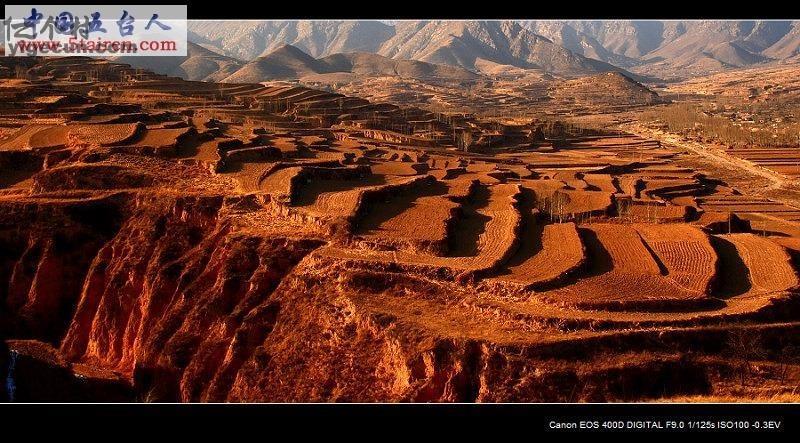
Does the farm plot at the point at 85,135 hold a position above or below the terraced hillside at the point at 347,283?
above

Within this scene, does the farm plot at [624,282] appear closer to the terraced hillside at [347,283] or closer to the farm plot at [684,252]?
the terraced hillside at [347,283]

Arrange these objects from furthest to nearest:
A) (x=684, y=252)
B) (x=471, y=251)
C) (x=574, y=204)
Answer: (x=574, y=204), (x=684, y=252), (x=471, y=251)

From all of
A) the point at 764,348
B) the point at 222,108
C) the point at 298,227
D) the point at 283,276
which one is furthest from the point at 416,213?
the point at 222,108

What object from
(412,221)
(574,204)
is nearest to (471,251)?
(412,221)

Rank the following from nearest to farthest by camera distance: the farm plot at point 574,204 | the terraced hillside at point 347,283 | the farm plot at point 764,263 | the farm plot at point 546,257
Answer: the terraced hillside at point 347,283 → the farm plot at point 546,257 → the farm plot at point 764,263 → the farm plot at point 574,204

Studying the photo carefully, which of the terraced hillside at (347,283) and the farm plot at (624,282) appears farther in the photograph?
the farm plot at (624,282)

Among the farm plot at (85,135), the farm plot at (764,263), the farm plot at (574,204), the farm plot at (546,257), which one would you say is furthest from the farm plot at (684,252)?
the farm plot at (85,135)

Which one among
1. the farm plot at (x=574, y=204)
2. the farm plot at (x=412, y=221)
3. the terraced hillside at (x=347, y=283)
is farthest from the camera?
the farm plot at (x=574, y=204)

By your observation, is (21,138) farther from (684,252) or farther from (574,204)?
(684,252)

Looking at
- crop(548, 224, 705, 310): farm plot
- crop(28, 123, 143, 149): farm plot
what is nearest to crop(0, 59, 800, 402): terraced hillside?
crop(548, 224, 705, 310): farm plot

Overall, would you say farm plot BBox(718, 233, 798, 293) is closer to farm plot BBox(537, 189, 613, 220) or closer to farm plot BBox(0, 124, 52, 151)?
farm plot BBox(537, 189, 613, 220)
